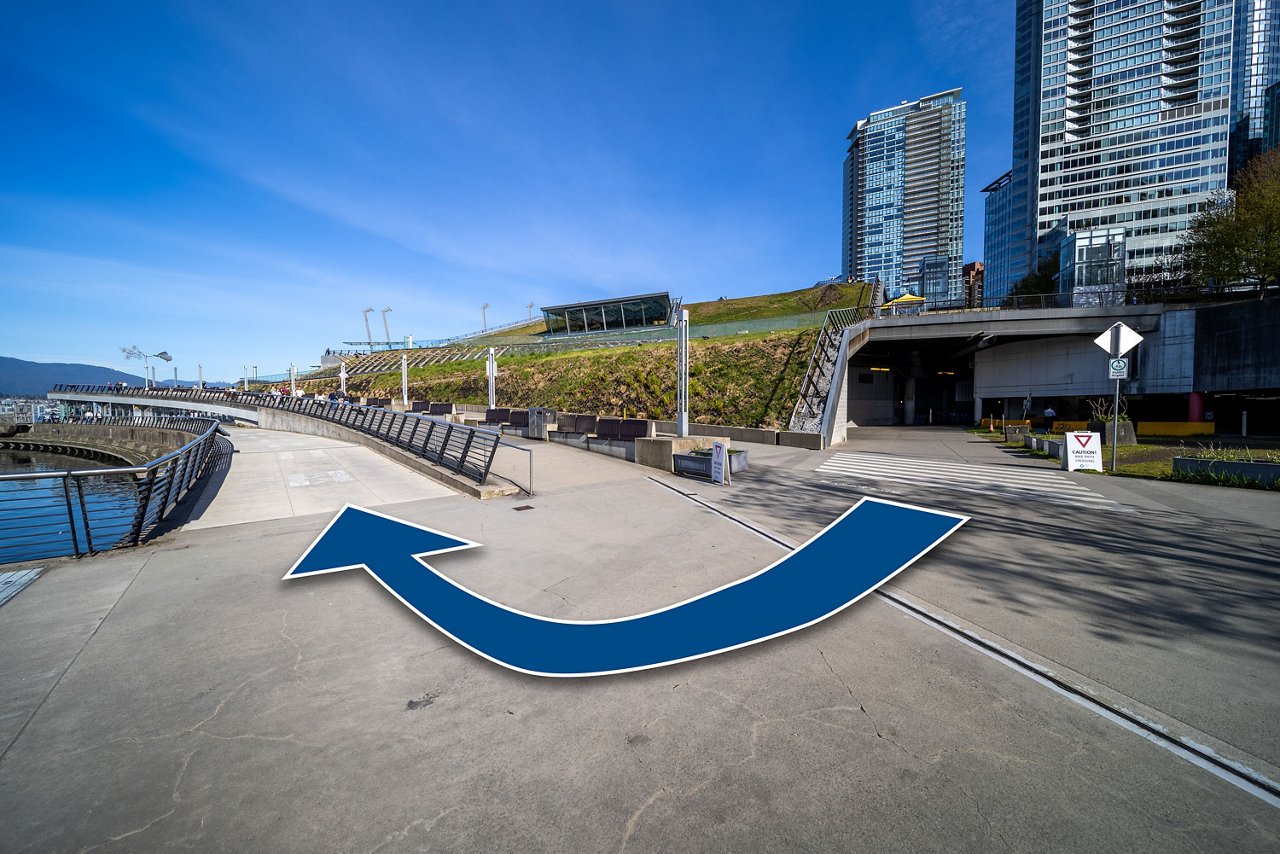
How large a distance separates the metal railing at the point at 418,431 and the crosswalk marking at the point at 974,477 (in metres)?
9.23

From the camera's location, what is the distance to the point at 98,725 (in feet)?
10.6

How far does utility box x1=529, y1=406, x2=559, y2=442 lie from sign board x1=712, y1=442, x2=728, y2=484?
33.3ft

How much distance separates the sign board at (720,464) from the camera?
12.3 m

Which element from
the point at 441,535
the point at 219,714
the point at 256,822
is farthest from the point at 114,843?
the point at 441,535

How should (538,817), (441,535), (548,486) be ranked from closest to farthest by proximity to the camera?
(538,817) < (441,535) < (548,486)

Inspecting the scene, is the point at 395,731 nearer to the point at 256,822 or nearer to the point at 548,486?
the point at 256,822

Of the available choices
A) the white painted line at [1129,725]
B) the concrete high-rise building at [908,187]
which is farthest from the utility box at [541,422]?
the concrete high-rise building at [908,187]

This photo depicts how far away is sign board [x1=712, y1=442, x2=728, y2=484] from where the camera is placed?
485 inches

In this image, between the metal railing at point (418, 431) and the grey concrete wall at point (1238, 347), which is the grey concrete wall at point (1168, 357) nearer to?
the grey concrete wall at point (1238, 347)

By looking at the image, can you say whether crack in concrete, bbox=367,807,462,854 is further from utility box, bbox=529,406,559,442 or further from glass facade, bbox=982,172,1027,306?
glass facade, bbox=982,172,1027,306

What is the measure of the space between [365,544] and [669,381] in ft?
72.5

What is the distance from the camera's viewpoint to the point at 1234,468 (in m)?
11.3

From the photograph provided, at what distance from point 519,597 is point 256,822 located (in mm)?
2864

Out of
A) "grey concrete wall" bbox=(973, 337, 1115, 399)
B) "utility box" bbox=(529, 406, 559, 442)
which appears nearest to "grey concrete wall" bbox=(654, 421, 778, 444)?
"utility box" bbox=(529, 406, 559, 442)
